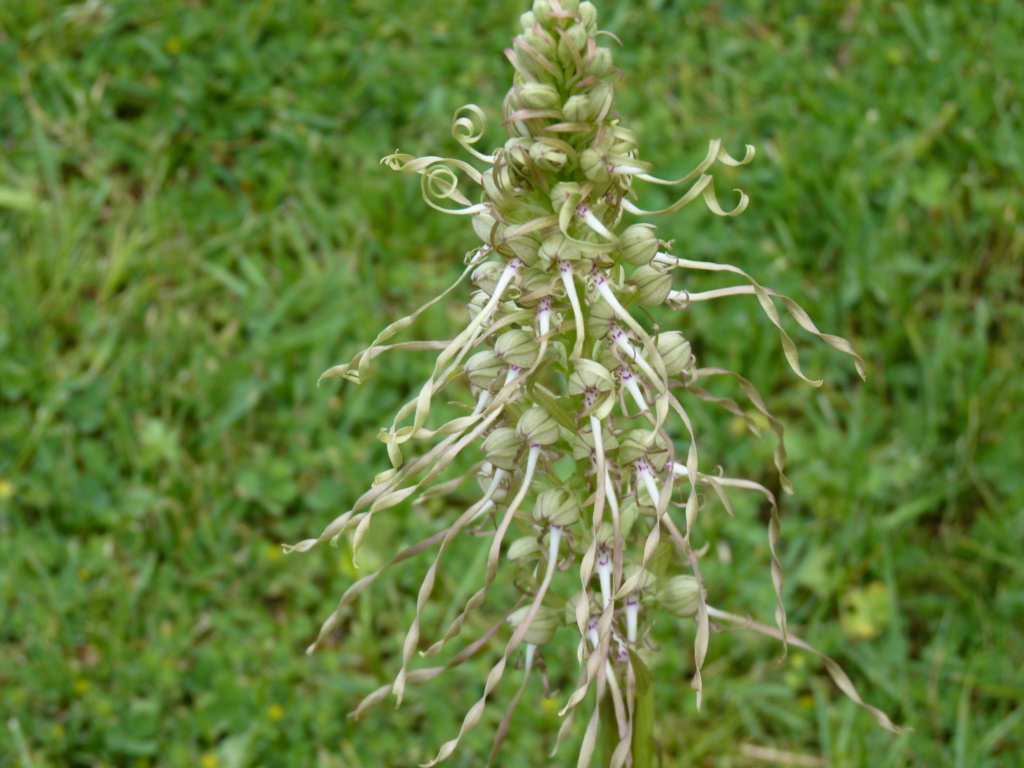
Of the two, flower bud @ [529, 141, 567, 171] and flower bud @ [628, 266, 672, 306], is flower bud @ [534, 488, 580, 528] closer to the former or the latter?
flower bud @ [628, 266, 672, 306]

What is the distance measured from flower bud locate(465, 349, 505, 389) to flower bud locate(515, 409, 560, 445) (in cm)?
7

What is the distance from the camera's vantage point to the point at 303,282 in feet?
12.0

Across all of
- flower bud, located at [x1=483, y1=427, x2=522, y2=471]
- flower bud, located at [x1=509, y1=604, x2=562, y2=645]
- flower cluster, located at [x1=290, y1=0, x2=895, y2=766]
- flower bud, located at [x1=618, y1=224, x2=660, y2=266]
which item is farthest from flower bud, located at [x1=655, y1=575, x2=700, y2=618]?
flower bud, located at [x1=618, y1=224, x2=660, y2=266]

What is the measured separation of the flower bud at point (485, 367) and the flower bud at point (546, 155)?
25cm

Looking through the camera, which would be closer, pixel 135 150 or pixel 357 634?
pixel 357 634

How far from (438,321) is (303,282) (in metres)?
0.48

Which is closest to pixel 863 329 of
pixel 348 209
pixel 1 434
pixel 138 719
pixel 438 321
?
pixel 438 321

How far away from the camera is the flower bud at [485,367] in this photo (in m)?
1.44

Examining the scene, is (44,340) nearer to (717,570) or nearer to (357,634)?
(357,634)

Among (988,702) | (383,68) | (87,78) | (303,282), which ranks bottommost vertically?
(988,702)

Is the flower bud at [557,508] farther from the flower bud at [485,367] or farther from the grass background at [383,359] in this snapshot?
the grass background at [383,359]

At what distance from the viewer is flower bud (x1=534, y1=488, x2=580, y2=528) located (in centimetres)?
143

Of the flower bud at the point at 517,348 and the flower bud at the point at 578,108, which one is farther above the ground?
the flower bud at the point at 578,108

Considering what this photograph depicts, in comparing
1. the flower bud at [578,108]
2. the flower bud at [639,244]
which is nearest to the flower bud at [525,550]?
the flower bud at [639,244]
